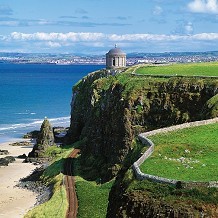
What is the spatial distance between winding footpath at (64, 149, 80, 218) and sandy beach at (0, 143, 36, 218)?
4.74 m

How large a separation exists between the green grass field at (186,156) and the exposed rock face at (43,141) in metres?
54.2

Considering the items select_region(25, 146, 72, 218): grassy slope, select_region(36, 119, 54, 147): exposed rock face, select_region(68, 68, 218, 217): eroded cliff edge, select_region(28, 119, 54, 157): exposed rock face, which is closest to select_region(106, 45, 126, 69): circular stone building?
select_region(36, 119, 54, 147): exposed rock face

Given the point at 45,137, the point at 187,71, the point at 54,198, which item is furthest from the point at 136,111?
the point at 45,137

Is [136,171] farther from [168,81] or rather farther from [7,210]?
[168,81]

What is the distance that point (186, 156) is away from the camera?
1357 inches

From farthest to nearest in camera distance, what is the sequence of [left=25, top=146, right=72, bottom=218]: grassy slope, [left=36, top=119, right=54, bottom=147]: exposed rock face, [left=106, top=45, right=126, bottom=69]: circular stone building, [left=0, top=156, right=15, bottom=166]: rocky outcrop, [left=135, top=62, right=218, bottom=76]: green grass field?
[left=106, top=45, right=126, bottom=69]: circular stone building → [left=36, top=119, right=54, bottom=147]: exposed rock face → [left=0, top=156, right=15, bottom=166]: rocky outcrop → [left=135, top=62, right=218, bottom=76]: green grass field → [left=25, top=146, right=72, bottom=218]: grassy slope

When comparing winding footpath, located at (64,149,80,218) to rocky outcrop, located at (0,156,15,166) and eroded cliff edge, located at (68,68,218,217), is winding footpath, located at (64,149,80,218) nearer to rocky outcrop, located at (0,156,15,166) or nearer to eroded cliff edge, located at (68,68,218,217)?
eroded cliff edge, located at (68,68,218,217)

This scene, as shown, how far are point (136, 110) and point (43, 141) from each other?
32642mm

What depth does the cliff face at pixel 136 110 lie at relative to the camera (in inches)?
2468

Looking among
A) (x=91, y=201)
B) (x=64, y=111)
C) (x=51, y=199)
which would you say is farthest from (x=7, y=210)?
(x=64, y=111)

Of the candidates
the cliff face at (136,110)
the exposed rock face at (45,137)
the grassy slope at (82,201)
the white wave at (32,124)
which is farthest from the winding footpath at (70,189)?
the white wave at (32,124)

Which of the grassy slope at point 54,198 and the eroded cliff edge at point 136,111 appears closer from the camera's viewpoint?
the grassy slope at point 54,198

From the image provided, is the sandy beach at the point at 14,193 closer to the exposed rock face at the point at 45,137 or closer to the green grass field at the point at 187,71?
the exposed rock face at the point at 45,137

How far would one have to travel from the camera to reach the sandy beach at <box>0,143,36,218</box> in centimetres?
6019
